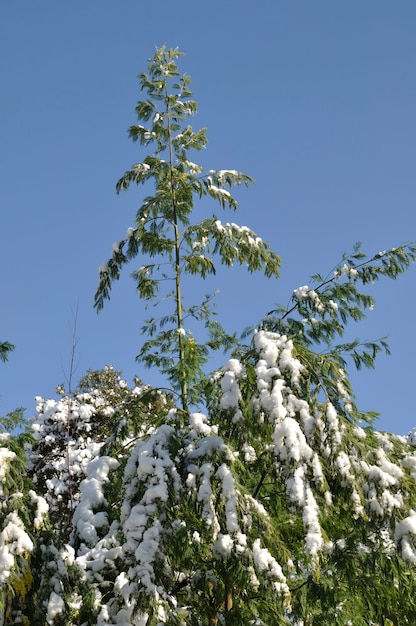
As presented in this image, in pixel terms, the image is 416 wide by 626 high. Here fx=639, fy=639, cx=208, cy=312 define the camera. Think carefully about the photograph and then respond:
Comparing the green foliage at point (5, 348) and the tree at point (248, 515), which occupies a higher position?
the green foliage at point (5, 348)

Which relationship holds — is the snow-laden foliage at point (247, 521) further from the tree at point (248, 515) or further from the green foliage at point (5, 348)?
the green foliage at point (5, 348)

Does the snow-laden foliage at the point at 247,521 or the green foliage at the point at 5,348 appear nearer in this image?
the snow-laden foliage at the point at 247,521

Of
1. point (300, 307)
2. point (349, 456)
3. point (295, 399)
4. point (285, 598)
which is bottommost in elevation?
point (285, 598)

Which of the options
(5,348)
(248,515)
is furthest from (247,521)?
(5,348)

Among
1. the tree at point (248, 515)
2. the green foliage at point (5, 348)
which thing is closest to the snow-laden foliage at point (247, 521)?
the tree at point (248, 515)

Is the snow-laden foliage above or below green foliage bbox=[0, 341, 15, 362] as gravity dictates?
below

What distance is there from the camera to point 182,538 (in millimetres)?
4949

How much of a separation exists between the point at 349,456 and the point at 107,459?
241 cm

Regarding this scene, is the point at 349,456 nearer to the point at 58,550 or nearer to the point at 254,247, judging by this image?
the point at 58,550

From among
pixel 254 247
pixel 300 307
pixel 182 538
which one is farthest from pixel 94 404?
pixel 182 538

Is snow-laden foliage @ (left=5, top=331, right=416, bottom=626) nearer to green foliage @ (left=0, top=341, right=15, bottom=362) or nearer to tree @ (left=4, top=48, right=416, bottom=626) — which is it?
tree @ (left=4, top=48, right=416, bottom=626)

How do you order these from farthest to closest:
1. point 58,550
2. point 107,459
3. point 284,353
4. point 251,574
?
point 107,459 → point 58,550 → point 284,353 → point 251,574

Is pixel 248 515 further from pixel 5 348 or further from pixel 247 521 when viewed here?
pixel 5 348

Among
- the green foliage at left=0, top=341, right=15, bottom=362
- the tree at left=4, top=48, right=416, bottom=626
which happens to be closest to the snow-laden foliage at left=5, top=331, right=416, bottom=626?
the tree at left=4, top=48, right=416, bottom=626
